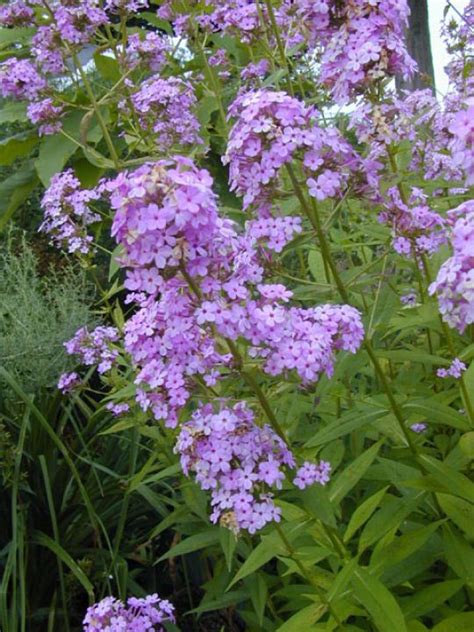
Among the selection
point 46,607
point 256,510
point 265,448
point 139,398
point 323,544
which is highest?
point 139,398

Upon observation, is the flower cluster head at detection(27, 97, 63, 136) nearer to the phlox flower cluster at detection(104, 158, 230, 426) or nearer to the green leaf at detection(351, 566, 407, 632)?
the phlox flower cluster at detection(104, 158, 230, 426)

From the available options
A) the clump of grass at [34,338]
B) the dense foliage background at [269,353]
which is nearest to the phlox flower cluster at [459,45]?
the dense foliage background at [269,353]

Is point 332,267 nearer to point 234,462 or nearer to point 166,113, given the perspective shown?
point 234,462

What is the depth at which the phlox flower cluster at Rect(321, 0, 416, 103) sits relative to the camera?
1.84 metres

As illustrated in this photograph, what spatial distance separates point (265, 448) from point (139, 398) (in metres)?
0.32

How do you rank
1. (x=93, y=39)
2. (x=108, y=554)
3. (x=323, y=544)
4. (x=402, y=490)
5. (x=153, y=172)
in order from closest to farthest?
(x=153, y=172)
(x=323, y=544)
(x=402, y=490)
(x=93, y=39)
(x=108, y=554)

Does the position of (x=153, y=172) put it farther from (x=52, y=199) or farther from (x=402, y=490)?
(x=52, y=199)

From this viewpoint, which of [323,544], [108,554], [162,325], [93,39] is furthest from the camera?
[108,554]

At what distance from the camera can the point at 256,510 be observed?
64.2 inches

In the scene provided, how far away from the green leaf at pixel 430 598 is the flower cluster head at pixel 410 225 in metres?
0.84

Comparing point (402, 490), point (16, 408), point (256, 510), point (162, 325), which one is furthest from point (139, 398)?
point (16, 408)

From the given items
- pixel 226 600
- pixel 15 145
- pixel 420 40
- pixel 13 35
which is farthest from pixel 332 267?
pixel 420 40

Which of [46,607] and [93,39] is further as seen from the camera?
[46,607]

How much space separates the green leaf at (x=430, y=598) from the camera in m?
1.94
